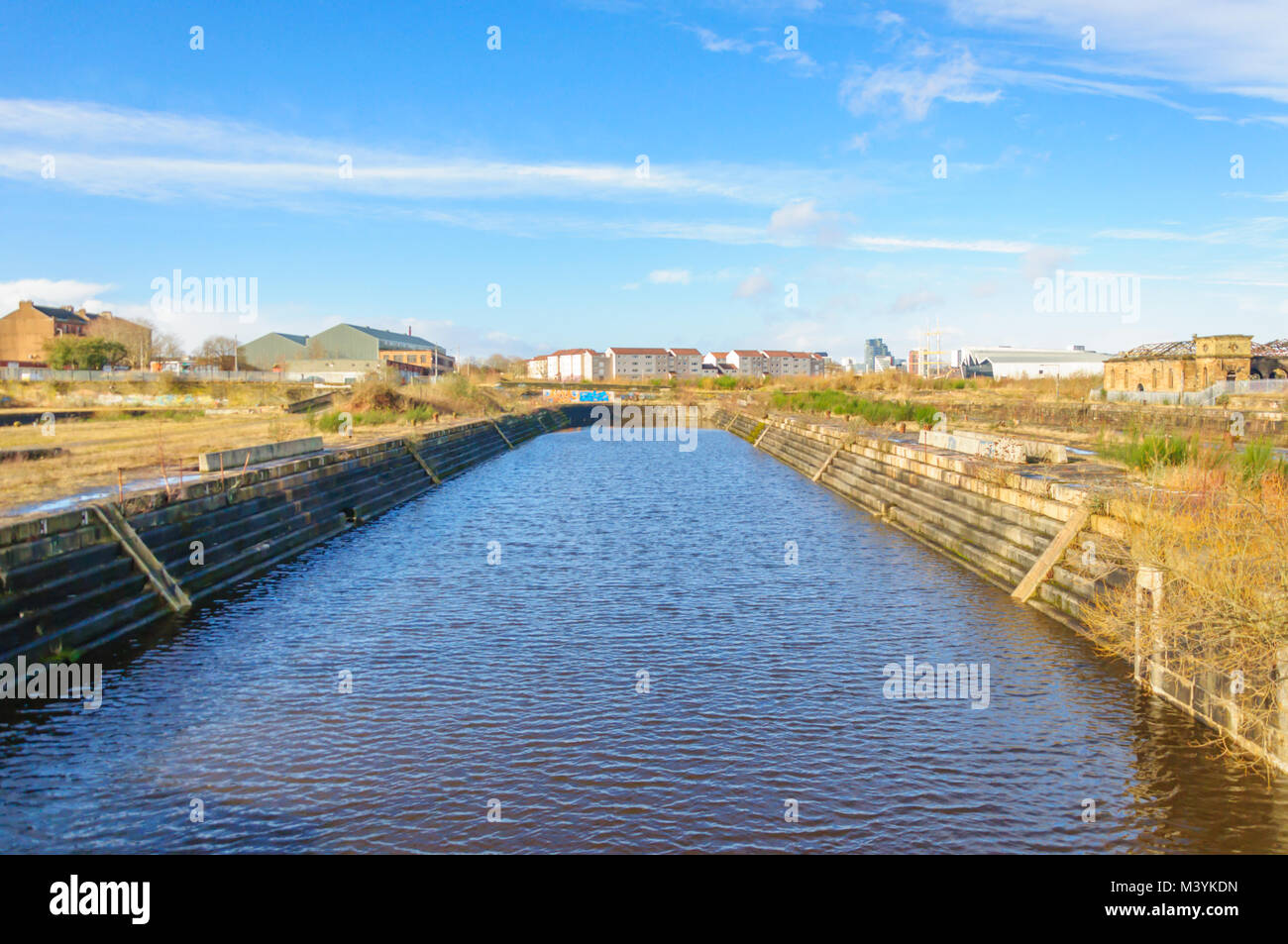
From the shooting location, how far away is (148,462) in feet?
90.4

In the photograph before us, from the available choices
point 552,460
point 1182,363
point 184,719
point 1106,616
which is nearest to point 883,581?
point 1106,616

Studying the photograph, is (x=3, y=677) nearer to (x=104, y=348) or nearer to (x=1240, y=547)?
(x=1240, y=547)

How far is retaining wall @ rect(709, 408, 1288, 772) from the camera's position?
1150 centimetres

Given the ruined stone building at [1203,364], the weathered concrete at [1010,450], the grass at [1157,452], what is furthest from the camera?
the ruined stone building at [1203,364]

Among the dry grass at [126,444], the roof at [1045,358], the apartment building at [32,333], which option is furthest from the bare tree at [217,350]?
the roof at [1045,358]

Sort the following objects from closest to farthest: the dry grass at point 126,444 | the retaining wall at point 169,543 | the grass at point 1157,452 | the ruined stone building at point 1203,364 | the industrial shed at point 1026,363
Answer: the retaining wall at point 169,543 < the grass at point 1157,452 < the dry grass at point 126,444 < the ruined stone building at point 1203,364 < the industrial shed at point 1026,363

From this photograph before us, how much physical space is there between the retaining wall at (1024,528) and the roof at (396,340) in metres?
113

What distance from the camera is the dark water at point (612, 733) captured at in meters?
9.23

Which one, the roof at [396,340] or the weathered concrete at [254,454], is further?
the roof at [396,340]

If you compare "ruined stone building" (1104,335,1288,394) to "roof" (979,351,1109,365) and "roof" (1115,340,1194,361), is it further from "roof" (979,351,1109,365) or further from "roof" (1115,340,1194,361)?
"roof" (979,351,1109,365)

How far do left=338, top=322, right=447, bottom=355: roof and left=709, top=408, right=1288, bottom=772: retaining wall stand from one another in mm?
112859

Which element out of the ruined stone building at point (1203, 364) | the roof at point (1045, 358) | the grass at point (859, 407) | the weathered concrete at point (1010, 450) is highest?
the roof at point (1045, 358)

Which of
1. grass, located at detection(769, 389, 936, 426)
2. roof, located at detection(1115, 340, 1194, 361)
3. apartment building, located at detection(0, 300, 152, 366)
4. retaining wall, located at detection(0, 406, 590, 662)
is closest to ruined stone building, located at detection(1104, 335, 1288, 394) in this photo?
roof, located at detection(1115, 340, 1194, 361)

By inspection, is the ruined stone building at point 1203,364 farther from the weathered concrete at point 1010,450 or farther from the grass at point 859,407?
the weathered concrete at point 1010,450
